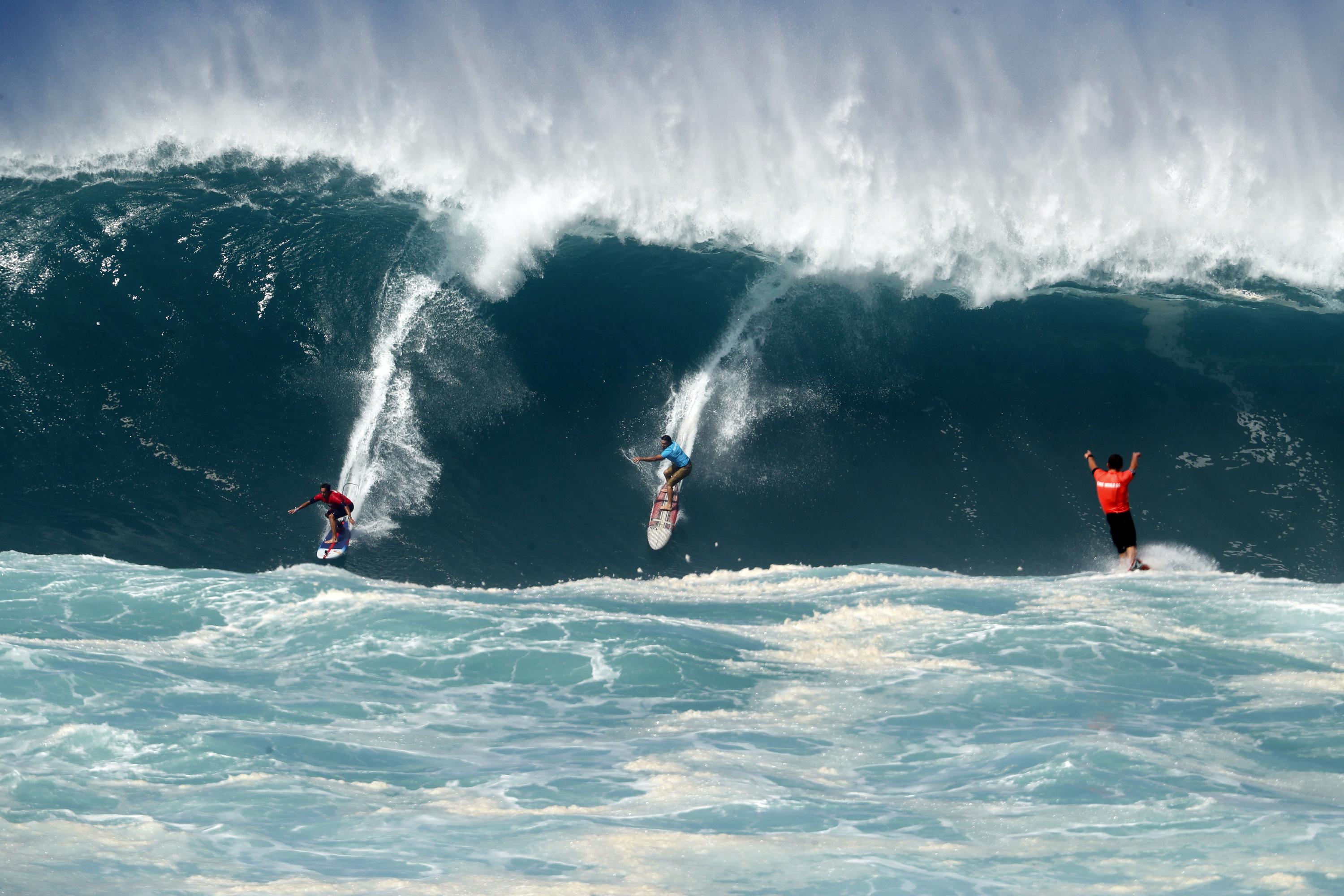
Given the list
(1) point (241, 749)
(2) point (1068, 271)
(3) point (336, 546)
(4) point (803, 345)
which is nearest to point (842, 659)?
(1) point (241, 749)

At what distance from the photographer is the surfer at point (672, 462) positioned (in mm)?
14172

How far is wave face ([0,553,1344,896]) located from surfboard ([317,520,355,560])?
1.47 m

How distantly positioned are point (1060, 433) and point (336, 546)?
10224 mm

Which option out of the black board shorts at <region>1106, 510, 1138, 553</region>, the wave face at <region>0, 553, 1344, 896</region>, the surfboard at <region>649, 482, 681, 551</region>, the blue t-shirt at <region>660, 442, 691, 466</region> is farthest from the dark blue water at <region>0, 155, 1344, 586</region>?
the wave face at <region>0, 553, 1344, 896</region>

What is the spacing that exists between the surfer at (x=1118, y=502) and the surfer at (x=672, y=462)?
5237mm

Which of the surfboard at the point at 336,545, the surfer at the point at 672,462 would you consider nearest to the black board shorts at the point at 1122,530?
the surfer at the point at 672,462

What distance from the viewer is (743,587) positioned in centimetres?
1217

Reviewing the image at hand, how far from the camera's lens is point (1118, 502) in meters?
11.8

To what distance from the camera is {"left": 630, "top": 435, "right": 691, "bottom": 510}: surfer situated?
14.2 meters

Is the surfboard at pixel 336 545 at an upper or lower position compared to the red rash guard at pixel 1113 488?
upper

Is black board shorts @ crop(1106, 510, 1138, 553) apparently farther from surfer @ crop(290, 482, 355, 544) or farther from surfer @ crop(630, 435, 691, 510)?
surfer @ crop(290, 482, 355, 544)

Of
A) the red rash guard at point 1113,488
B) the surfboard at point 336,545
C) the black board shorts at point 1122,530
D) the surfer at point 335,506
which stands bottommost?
the black board shorts at point 1122,530

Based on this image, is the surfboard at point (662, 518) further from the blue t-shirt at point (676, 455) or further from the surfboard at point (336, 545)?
the surfboard at point (336, 545)

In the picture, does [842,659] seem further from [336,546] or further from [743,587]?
[336,546]
